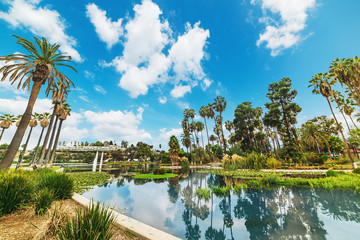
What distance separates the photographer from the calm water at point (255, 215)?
6.24 m

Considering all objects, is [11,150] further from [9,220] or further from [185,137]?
[185,137]

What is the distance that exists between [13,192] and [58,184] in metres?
2.35

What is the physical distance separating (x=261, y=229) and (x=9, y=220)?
10.0m

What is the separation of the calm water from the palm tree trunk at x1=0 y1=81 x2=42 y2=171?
1263 centimetres

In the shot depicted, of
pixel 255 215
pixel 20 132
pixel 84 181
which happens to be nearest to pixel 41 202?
pixel 255 215

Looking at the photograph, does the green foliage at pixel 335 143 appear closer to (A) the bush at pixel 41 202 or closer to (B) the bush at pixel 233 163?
(B) the bush at pixel 233 163

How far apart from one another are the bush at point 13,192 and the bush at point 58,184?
1059 mm

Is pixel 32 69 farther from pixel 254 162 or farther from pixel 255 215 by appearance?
pixel 254 162

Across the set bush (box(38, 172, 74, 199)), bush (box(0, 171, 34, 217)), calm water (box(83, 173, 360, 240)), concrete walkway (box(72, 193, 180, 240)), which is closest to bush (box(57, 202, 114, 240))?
concrete walkway (box(72, 193, 180, 240))

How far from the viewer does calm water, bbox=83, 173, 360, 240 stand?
20.5 feet

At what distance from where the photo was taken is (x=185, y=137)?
67.4 meters

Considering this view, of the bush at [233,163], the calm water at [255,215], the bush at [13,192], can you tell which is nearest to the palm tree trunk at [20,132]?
the bush at [13,192]

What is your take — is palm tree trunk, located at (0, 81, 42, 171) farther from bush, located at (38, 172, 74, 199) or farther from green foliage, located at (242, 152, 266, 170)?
green foliage, located at (242, 152, 266, 170)

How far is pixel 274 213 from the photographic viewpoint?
27.1 feet
